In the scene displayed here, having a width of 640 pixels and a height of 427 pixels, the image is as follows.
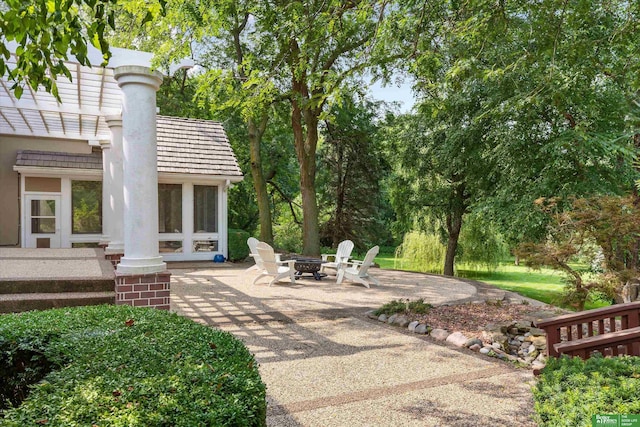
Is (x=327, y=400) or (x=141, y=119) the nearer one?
(x=327, y=400)

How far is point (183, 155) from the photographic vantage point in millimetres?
14789

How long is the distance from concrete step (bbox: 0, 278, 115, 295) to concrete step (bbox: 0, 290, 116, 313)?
0.09m

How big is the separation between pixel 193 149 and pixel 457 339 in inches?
476

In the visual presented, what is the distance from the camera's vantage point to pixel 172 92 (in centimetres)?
2092

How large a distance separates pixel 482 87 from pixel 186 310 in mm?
9501

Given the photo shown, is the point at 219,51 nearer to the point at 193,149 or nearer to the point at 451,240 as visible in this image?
the point at 193,149

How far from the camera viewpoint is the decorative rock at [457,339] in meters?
5.48

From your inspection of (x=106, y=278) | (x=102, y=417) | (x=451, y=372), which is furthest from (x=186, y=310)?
(x=102, y=417)

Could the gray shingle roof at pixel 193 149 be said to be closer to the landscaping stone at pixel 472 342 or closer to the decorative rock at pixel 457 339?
the decorative rock at pixel 457 339

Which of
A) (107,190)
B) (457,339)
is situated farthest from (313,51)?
(107,190)

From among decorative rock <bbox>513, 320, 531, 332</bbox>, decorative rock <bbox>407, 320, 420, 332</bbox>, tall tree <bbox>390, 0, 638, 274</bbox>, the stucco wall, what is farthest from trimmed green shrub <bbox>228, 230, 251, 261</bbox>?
decorative rock <bbox>513, 320, 531, 332</bbox>

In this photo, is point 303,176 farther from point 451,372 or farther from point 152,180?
point 451,372

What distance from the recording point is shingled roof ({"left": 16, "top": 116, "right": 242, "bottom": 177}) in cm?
1341

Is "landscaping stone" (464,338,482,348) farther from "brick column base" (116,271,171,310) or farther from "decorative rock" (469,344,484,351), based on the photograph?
"brick column base" (116,271,171,310)
